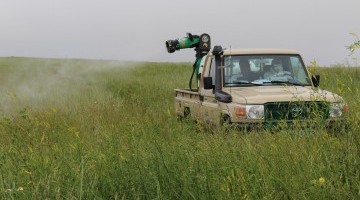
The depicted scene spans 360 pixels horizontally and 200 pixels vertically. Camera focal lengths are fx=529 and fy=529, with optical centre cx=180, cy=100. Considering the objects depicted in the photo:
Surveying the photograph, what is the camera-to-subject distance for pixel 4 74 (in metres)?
29.6

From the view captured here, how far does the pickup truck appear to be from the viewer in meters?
7.02

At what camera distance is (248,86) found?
7.97 meters

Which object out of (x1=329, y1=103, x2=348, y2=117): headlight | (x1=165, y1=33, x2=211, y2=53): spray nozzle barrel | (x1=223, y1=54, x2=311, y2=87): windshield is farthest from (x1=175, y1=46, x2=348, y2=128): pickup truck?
(x1=165, y1=33, x2=211, y2=53): spray nozzle barrel

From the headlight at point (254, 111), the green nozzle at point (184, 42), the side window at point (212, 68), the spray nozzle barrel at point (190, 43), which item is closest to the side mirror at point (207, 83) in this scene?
the side window at point (212, 68)

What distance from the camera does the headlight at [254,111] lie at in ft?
23.0

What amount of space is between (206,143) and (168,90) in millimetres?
11281

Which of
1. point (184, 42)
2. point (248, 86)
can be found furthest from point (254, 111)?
point (184, 42)

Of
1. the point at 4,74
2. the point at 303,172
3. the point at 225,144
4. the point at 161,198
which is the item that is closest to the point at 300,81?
the point at 225,144

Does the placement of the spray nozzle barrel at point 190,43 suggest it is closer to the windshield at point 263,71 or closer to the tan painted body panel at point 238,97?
the tan painted body panel at point 238,97

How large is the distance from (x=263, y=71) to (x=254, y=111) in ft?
4.48

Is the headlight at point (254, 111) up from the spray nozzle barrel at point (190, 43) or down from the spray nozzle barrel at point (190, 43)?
down

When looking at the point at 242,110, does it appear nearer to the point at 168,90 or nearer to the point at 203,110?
the point at 203,110

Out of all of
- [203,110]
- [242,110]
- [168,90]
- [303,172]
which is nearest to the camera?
[303,172]

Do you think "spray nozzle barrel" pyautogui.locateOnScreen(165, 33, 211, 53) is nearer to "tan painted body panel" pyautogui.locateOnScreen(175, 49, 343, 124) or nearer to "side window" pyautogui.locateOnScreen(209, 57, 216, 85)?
"tan painted body panel" pyautogui.locateOnScreen(175, 49, 343, 124)
